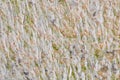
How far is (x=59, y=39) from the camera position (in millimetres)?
6453

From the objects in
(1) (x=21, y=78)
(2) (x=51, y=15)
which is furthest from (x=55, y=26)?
(1) (x=21, y=78)

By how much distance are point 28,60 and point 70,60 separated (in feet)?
2.46

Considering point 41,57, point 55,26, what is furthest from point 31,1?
point 41,57

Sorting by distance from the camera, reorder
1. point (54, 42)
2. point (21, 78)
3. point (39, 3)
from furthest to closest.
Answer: point (39, 3), point (54, 42), point (21, 78)

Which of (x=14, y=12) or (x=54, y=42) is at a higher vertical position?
(x=14, y=12)

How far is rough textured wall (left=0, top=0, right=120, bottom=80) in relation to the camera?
6121mm

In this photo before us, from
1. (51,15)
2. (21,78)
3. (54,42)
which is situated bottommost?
(21,78)

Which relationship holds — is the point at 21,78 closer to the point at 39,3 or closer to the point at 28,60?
the point at 28,60

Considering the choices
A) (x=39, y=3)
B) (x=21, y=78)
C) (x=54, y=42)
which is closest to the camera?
(x=21, y=78)

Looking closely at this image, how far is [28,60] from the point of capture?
620 centimetres

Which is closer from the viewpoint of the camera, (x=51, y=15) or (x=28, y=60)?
(x=28, y=60)

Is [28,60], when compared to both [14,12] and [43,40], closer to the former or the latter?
[43,40]

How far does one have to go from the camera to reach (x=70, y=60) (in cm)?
621

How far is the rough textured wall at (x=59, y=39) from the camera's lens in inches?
241
